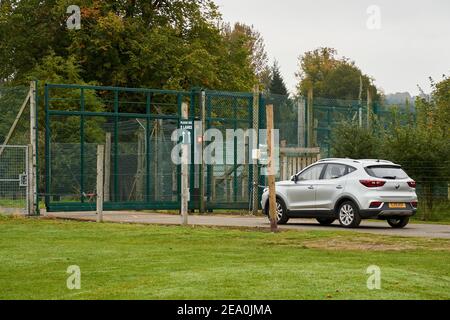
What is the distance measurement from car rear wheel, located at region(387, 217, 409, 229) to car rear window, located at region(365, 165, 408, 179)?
1060 millimetres

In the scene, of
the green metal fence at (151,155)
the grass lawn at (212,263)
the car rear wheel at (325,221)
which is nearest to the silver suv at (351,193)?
the car rear wheel at (325,221)

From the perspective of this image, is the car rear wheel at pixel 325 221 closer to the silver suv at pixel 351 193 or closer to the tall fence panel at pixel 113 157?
the silver suv at pixel 351 193

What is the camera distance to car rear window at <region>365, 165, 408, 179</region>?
2433 centimetres

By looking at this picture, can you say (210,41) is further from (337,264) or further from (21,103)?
(337,264)

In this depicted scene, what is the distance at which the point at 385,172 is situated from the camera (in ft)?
80.2

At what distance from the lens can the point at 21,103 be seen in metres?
29.2

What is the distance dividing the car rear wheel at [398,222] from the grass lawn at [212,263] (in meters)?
3.80

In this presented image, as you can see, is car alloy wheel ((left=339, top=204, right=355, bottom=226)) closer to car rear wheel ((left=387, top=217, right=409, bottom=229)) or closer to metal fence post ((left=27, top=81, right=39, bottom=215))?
car rear wheel ((left=387, top=217, right=409, bottom=229))

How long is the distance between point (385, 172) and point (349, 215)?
1.32 meters

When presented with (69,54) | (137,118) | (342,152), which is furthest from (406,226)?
(69,54)

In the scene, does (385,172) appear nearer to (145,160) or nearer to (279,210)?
(279,210)

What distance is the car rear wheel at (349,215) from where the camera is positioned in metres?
24.3

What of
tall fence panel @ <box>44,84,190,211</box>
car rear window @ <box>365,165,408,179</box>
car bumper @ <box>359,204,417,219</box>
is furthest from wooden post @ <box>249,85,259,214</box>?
car bumper @ <box>359,204,417,219</box>

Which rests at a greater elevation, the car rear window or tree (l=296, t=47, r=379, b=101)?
tree (l=296, t=47, r=379, b=101)
